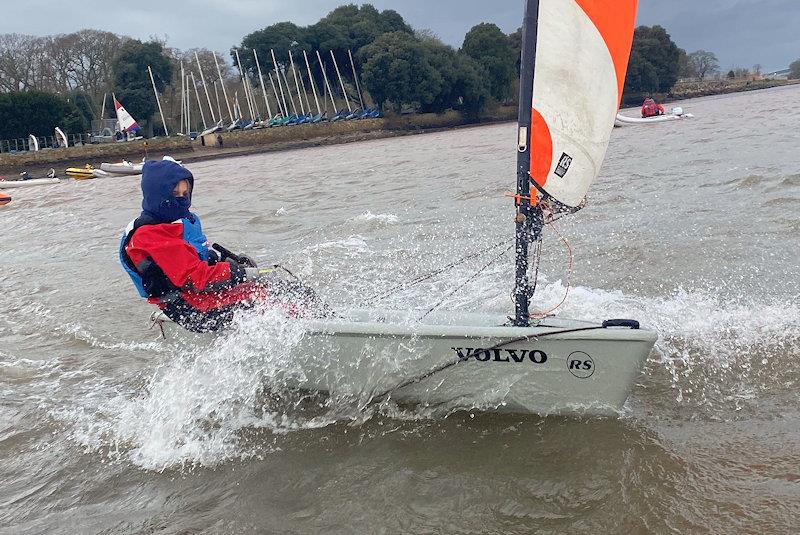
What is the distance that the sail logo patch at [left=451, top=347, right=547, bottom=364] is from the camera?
3125mm

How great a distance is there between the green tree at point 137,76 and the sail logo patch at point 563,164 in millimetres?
46208

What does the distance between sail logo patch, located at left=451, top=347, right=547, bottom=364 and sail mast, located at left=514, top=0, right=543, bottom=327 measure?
0.18 metres

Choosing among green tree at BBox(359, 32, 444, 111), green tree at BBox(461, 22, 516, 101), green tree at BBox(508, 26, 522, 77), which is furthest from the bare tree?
green tree at BBox(508, 26, 522, 77)

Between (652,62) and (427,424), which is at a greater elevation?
(652,62)

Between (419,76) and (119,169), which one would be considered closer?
(119,169)

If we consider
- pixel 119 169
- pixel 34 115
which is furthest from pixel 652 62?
pixel 34 115

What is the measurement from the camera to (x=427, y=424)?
3.47 metres

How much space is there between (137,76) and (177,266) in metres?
46.7

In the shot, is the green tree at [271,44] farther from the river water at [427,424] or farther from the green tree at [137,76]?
the river water at [427,424]

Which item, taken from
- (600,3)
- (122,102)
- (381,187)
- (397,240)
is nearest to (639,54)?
(122,102)

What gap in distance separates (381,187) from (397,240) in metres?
6.44

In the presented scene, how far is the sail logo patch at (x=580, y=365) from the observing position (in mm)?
3059

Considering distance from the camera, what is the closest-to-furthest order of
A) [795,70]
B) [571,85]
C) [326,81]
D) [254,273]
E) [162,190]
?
[571,85] → [162,190] → [254,273] → [326,81] → [795,70]

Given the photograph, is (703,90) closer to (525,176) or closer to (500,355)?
(525,176)
